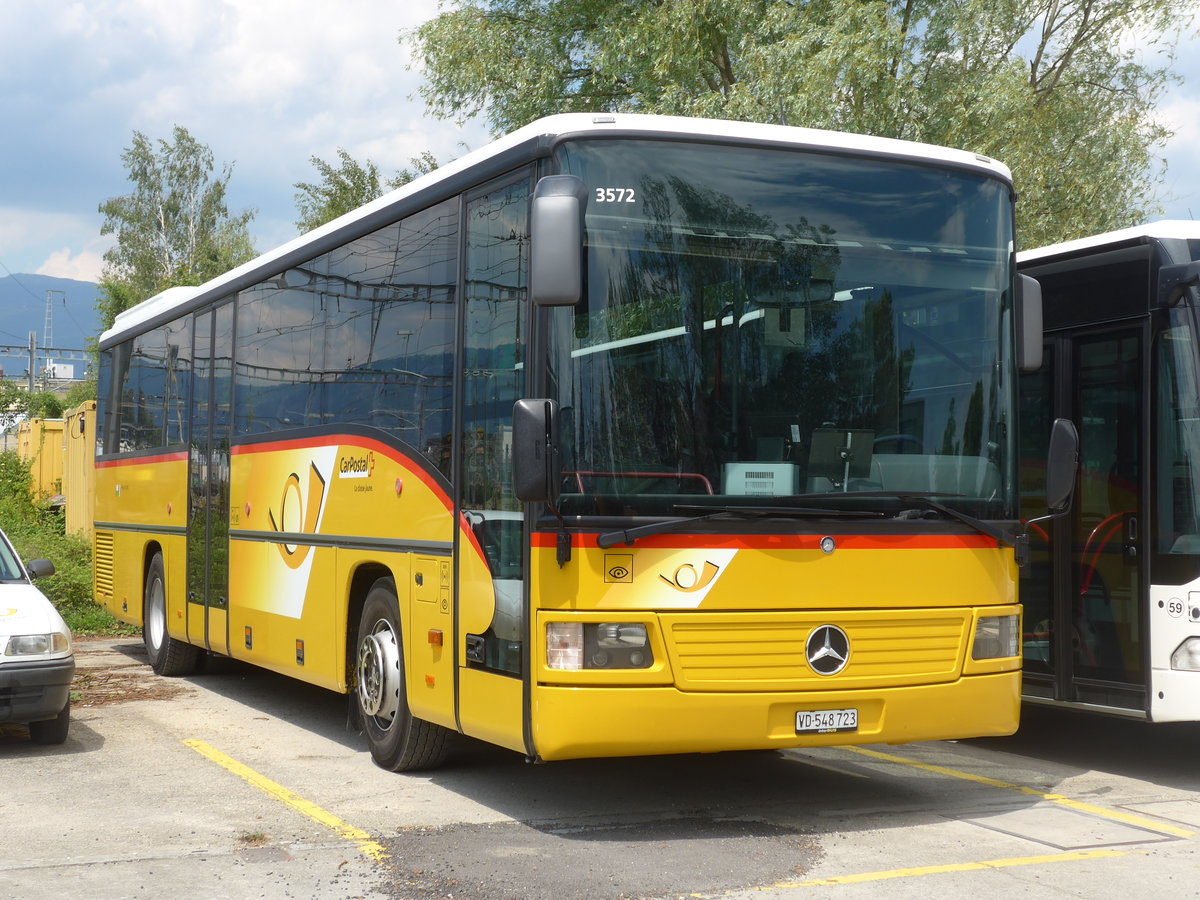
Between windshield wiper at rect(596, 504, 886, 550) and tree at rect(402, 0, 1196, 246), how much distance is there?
11866mm

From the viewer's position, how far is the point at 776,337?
6.76 m

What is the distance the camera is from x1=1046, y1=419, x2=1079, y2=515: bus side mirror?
7340 mm

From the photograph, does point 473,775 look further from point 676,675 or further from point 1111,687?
point 1111,687

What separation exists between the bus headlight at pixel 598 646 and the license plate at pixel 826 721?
0.82m

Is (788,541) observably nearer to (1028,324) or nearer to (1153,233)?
(1028,324)

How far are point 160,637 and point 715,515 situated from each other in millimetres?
8444

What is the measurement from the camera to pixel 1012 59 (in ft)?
66.0

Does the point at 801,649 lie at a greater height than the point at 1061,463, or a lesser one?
lesser

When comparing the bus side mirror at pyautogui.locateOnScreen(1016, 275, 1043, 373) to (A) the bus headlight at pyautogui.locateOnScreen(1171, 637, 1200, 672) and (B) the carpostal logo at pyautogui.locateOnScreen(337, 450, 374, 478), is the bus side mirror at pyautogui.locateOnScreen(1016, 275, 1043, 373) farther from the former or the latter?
(B) the carpostal logo at pyautogui.locateOnScreen(337, 450, 374, 478)

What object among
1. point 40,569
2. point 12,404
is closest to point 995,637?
point 40,569

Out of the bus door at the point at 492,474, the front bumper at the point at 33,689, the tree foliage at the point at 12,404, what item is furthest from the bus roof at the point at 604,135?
the tree foliage at the point at 12,404

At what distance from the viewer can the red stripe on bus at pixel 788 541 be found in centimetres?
645

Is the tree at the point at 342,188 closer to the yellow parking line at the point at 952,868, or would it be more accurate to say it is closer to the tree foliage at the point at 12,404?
the tree foliage at the point at 12,404

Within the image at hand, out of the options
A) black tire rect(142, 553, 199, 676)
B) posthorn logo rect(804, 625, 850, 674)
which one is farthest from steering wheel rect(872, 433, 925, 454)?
black tire rect(142, 553, 199, 676)
